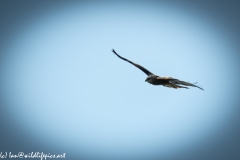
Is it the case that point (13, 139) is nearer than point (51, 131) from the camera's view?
Yes

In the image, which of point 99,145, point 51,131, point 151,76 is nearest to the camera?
point 151,76

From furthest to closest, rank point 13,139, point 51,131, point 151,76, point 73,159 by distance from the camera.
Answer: point 51,131 < point 13,139 < point 73,159 < point 151,76

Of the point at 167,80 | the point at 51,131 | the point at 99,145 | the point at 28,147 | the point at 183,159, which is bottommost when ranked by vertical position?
the point at 167,80

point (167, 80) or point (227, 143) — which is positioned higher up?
point (227, 143)

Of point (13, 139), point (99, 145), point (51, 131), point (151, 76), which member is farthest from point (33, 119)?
point (151, 76)

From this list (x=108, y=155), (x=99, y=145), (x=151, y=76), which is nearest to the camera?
(x=151, y=76)

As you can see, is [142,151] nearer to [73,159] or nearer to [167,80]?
[73,159]

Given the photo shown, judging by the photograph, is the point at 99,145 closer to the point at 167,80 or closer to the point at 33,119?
the point at 33,119

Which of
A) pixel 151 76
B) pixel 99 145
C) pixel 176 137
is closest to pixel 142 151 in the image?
pixel 99 145

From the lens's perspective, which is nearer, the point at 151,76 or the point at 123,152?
the point at 151,76
